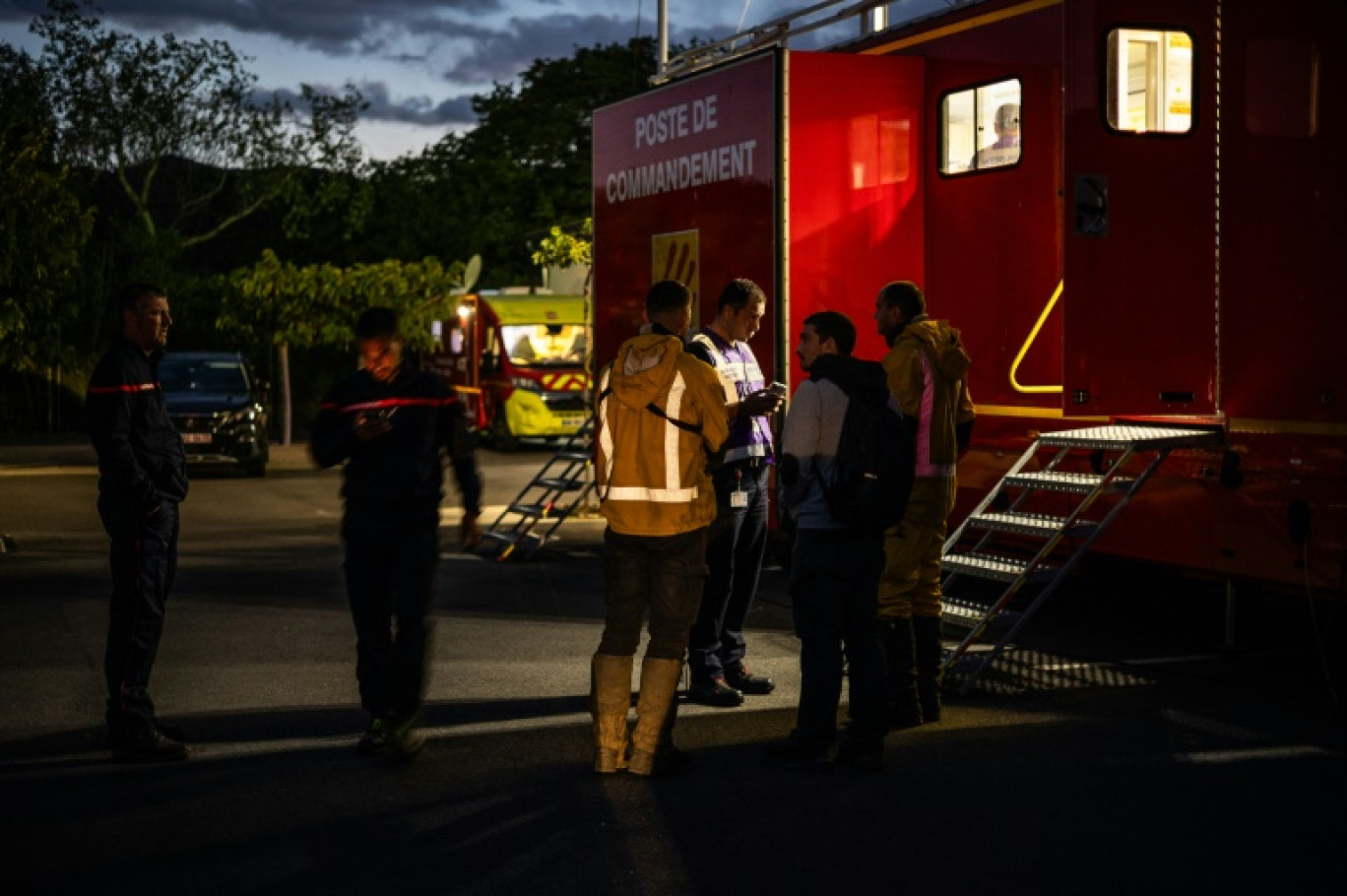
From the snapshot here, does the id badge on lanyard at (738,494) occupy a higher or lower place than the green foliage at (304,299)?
lower

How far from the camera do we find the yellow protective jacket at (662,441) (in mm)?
7348

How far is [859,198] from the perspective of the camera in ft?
38.1

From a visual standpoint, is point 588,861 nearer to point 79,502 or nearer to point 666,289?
point 666,289

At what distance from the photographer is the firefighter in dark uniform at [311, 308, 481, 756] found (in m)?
7.42

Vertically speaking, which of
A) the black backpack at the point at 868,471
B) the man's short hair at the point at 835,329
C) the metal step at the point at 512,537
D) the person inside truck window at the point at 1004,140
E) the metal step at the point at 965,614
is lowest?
the metal step at the point at 512,537

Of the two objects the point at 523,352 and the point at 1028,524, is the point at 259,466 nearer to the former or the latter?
the point at 523,352

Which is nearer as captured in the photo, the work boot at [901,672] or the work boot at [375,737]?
the work boot at [375,737]

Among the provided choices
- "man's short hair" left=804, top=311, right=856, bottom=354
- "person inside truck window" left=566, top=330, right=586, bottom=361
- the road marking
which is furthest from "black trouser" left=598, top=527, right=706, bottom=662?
"person inside truck window" left=566, top=330, right=586, bottom=361

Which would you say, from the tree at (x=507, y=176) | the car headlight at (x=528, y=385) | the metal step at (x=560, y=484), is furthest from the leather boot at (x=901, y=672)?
the tree at (x=507, y=176)

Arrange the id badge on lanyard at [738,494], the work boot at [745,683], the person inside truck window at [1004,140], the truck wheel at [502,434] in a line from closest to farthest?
the id badge on lanyard at [738,494]
the work boot at [745,683]
the person inside truck window at [1004,140]
the truck wheel at [502,434]

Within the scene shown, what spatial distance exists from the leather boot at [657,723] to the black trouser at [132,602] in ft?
6.52

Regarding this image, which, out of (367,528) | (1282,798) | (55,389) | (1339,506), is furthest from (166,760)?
(55,389)

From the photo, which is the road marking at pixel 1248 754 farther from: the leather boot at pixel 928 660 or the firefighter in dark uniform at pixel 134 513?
the firefighter in dark uniform at pixel 134 513

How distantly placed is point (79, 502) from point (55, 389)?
1671cm
